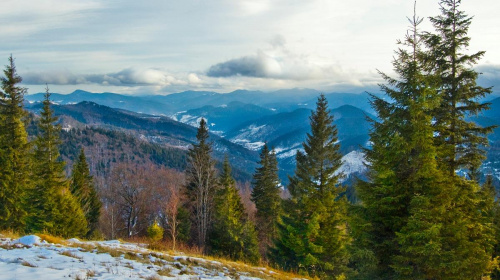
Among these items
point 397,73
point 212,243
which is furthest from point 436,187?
point 212,243

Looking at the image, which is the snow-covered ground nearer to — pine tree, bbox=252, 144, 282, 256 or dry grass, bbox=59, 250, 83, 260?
dry grass, bbox=59, 250, 83, 260

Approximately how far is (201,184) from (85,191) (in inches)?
665

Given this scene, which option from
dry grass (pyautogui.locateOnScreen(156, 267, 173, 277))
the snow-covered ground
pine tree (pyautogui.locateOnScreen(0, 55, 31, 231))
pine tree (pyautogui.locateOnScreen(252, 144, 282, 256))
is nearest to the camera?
the snow-covered ground

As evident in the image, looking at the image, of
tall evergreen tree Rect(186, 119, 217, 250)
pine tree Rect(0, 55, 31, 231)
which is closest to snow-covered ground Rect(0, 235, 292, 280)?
pine tree Rect(0, 55, 31, 231)

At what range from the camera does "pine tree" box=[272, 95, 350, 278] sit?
2056cm

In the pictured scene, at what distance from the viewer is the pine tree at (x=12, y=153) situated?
24.1 meters

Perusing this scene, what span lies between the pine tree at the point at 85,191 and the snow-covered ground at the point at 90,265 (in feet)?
88.4

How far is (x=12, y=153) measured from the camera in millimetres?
24219

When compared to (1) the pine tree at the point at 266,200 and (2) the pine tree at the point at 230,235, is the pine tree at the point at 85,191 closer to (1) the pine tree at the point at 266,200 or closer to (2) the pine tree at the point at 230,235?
(2) the pine tree at the point at 230,235

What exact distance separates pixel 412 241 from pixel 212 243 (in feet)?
80.8

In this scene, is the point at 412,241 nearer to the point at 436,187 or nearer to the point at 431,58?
the point at 436,187

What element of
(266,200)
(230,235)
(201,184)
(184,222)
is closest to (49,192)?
(201,184)

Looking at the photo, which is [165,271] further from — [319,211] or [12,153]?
[12,153]

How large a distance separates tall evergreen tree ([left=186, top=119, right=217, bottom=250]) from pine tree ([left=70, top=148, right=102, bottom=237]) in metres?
12.3
